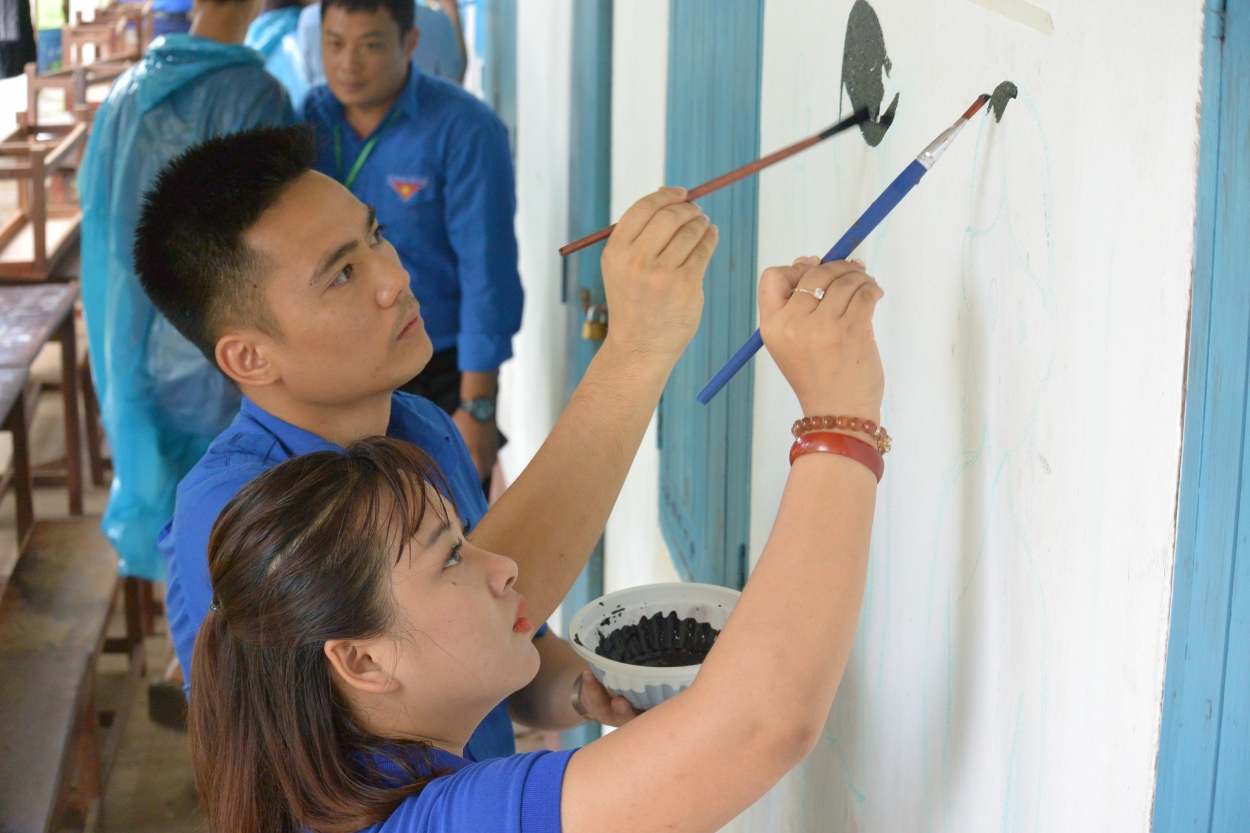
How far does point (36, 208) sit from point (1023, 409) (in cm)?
412

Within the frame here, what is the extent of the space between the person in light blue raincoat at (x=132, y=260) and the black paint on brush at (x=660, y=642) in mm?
1908

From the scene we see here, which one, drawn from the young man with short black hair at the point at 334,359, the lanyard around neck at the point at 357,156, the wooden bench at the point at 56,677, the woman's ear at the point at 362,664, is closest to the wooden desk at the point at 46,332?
the wooden bench at the point at 56,677

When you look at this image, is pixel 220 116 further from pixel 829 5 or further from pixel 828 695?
pixel 828 695

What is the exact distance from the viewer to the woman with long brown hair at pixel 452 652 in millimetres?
732

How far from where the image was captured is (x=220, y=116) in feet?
8.88

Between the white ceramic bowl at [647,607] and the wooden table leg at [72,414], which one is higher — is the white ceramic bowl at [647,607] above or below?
above

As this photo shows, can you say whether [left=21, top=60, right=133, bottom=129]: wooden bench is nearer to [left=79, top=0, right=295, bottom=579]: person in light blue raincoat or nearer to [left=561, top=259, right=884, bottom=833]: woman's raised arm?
[left=79, top=0, right=295, bottom=579]: person in light blue raincoat

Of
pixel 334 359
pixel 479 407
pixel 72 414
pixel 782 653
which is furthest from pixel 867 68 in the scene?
pixel 72 414

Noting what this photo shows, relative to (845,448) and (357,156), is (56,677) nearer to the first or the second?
(357,156)

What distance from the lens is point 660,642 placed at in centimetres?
118

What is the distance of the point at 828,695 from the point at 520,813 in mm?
218

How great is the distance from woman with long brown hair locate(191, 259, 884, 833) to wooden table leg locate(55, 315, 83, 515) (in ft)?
10.7

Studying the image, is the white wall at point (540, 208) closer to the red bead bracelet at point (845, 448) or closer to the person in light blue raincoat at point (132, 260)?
the person in light blue raincoat at point (132, 260)

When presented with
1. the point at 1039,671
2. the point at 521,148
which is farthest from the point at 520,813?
the point at 521,148
